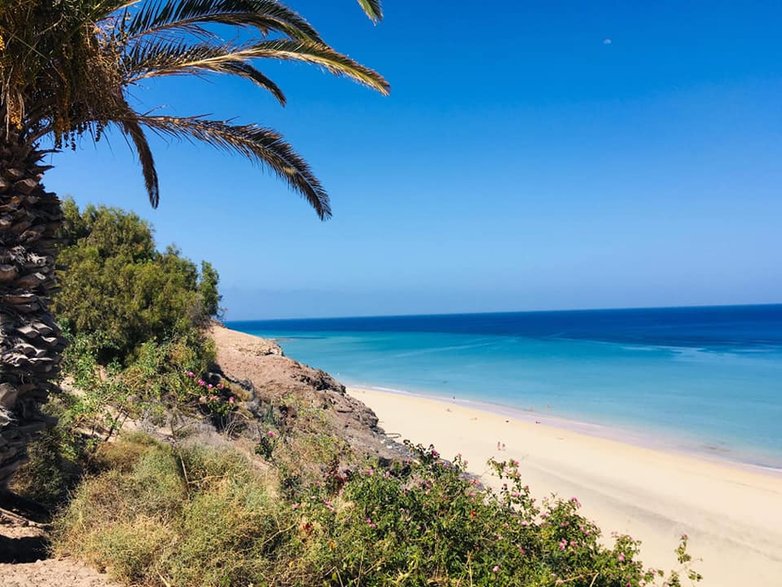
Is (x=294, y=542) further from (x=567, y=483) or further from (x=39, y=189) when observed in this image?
(x=567, y=483)

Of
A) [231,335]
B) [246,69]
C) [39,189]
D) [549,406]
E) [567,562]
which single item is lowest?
[549,406]

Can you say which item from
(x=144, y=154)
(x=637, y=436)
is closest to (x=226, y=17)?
(x=144, y=154)

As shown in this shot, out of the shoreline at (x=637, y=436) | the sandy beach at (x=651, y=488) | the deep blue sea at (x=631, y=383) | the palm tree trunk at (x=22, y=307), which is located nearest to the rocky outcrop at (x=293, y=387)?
the sandy beach at (x=651, y=488)

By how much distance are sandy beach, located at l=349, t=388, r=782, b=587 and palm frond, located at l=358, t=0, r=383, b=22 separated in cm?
646

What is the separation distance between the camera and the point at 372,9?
21.5 feet

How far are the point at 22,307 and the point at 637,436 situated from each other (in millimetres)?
20208

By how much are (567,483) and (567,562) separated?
30.9 ft

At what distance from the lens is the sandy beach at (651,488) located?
933 cm

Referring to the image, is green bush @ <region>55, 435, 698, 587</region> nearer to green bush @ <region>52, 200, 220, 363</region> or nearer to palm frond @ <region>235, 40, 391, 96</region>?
palm frond @ <region>235, 40, 391, 96</region>

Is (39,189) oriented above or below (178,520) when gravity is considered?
above

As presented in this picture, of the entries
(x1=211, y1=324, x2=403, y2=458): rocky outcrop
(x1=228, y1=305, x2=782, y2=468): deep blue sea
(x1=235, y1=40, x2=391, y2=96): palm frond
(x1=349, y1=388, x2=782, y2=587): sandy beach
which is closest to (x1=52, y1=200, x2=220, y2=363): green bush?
(x1=211, y1=324, x2=403, y2=458): rocky outcrop

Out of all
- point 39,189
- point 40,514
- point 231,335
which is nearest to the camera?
point 39,189

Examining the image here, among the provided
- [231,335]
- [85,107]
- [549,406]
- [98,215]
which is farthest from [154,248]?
[549,406]

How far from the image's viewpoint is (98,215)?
13633 millimetres
